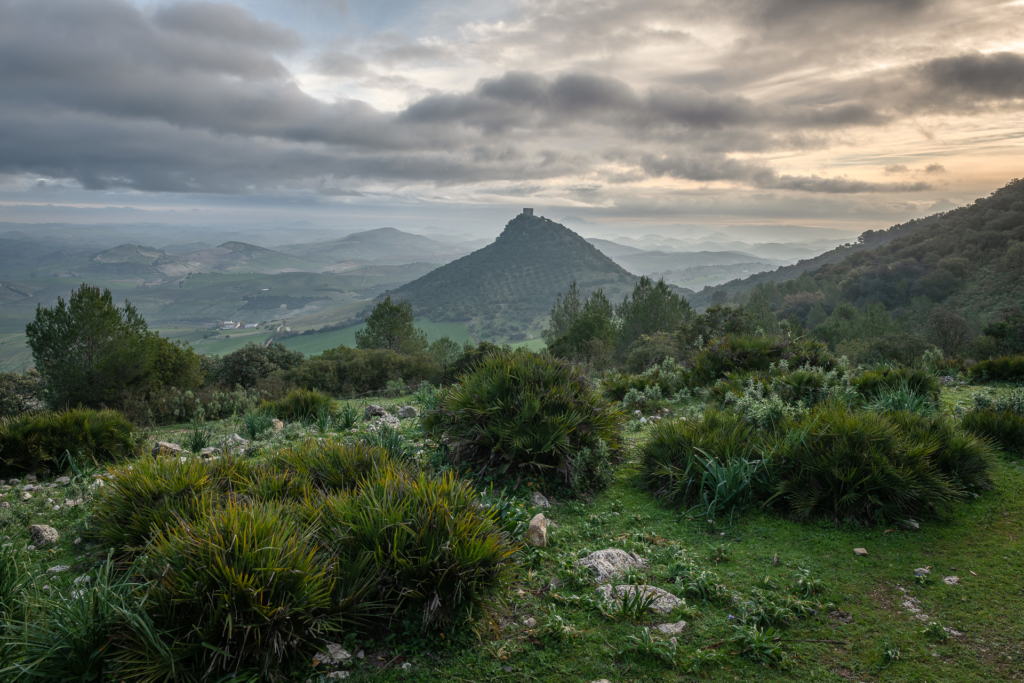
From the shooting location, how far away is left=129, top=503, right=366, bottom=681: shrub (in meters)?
2.55

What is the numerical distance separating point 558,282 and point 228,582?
16764 cm

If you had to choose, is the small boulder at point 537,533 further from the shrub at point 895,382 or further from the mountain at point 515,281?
the mountain at point 515,281

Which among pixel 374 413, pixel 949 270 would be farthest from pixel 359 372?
pixel 949 270

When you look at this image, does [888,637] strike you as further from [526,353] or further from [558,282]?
[558,282]

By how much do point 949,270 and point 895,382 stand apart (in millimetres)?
75322

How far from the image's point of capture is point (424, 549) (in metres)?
3.19

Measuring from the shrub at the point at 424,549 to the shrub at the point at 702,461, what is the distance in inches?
102

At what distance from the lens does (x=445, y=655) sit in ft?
9.86

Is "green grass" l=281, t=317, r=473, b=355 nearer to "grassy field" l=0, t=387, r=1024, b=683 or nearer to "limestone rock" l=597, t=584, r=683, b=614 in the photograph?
"grassy field" l=0, t=387, r=1024, b=683

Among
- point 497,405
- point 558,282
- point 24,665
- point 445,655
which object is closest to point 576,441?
point 497,405

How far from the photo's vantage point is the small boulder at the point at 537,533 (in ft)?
14.4

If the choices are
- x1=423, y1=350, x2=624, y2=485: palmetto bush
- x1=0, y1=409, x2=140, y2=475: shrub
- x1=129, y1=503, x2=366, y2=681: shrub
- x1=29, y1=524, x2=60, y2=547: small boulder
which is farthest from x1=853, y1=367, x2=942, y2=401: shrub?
x1=0, y1=409, x2=140, y2=475: shrub

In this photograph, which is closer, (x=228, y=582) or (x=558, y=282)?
(x=228, y=582)

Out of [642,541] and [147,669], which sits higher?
[147,669]
